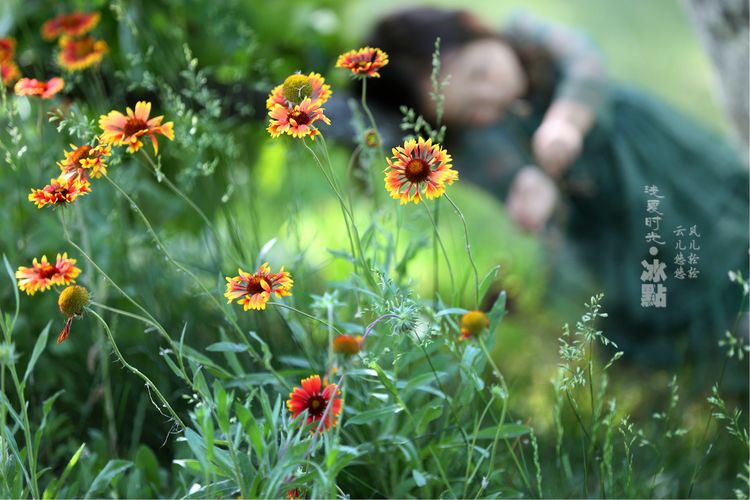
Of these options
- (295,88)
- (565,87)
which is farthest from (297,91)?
(565,87)

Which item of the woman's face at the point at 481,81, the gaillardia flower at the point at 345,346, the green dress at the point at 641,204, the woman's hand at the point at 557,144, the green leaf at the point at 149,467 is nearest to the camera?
the gaillardia flower at the point at 345,346

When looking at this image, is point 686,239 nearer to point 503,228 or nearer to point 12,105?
point 12,105

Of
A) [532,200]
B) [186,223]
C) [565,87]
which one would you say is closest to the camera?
[532,200]

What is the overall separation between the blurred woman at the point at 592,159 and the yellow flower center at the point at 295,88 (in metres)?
1.03

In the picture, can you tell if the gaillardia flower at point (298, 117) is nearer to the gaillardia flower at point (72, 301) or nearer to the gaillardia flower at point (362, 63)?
the gaillardia flower at point (362, 63)

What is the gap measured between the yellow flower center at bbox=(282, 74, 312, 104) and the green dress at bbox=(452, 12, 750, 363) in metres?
1.26

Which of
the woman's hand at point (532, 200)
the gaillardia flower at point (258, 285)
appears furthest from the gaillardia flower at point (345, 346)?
the woman's hand at point (532, 200)

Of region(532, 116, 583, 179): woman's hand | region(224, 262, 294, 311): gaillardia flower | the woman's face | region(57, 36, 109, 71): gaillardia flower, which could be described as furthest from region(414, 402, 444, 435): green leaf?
the woman's face

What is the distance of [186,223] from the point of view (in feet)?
6.93

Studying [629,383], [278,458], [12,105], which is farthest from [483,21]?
[278,458]

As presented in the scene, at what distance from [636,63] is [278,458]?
414cm

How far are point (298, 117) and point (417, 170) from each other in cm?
11

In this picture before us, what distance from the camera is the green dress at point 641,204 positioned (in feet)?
6.04

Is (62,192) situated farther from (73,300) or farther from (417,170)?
(417,170)
